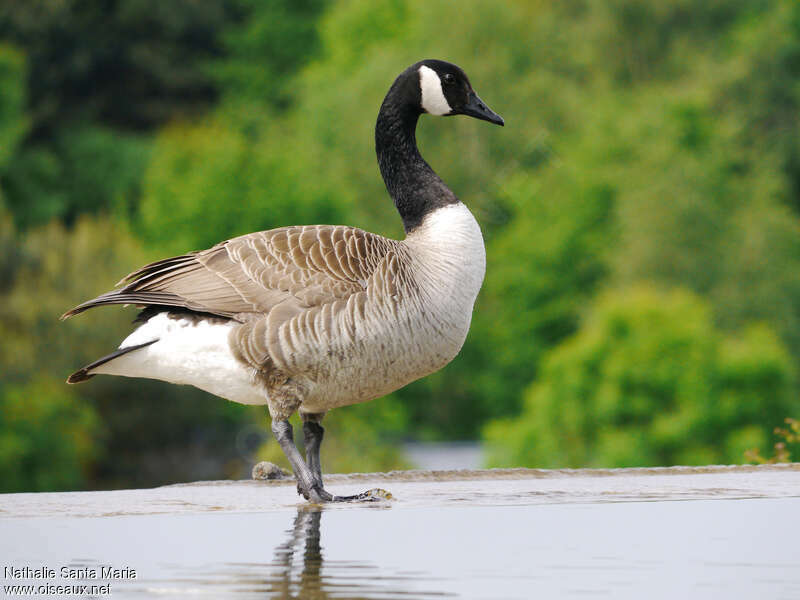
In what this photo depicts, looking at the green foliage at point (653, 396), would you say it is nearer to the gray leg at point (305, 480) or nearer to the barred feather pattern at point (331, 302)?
the barred feather pattern at point (331, 302)

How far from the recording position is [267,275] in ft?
27.5

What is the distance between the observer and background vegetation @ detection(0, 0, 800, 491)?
3111 cm

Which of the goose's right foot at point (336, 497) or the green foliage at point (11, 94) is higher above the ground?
the green foliage at point (11, 94)

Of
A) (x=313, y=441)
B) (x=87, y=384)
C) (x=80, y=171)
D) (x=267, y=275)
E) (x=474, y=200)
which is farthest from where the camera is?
(x=80, y=171)

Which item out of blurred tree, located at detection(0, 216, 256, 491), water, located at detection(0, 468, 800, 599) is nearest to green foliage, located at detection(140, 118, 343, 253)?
blurred tree, located at detection(0, 216, 256, 491)

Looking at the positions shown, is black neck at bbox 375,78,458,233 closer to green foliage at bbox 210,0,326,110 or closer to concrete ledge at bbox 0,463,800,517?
concrete ledge at bbox 0,463,800,517

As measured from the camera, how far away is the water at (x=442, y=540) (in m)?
5.31

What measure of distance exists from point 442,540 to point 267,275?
260 centimetres

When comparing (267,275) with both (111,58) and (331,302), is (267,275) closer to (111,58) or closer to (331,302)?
(331,302)

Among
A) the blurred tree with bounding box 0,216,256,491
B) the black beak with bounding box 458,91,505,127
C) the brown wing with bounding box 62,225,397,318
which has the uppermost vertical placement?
the blurred tree with bounding box 0,216,256,491

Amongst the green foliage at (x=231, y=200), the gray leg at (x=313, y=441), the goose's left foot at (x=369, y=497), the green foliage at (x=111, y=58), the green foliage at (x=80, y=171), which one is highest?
the green foliage at (x=111, y=58)

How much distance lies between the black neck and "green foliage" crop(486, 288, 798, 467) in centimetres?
1982

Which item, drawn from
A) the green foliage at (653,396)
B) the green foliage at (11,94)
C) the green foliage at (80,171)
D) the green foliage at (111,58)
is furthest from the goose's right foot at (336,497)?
the green foliage at (111,58)

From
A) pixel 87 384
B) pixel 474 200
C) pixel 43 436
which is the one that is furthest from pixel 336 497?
pixel 474 200
